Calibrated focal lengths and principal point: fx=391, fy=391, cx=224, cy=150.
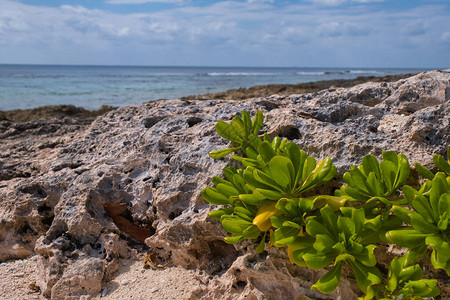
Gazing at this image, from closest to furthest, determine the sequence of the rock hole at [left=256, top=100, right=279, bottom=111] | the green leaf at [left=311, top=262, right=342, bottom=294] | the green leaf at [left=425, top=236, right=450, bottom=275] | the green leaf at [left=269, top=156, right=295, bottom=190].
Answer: the green leaf at [left=425, top=236, right=450, bottom=275] < the green leaf at [left=311, top=262, right=342, bottom=294] < the green leaf at [left=269, top=156, right=295, bottom=190] < the rock hole at [left=256, top=100, right=279, bottom=111]

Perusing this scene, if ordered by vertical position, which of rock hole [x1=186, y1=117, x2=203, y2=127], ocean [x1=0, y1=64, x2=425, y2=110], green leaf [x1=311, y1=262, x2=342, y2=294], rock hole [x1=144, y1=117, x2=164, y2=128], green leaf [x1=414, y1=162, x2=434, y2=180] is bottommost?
ocean [x1=0, y1=64, x2=425, y2=110]

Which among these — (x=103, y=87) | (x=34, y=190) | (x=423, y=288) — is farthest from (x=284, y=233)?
(x=103, y=87)

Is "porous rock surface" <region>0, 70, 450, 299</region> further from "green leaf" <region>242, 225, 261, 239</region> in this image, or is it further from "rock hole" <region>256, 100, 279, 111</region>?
"green leaf" <region>242, 225, 261, 239</region>

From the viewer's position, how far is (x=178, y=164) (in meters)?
2.30

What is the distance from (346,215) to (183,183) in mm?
970

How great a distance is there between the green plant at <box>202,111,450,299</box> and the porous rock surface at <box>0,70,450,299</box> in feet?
0.71

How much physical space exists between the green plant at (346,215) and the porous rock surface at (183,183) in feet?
0.71

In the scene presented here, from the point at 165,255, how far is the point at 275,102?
1242 millimetres

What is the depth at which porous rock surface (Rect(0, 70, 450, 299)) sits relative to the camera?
196cm

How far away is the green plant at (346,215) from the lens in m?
1.48

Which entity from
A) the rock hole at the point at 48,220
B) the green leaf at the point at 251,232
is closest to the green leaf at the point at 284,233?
the green leaf at the point at 251,232

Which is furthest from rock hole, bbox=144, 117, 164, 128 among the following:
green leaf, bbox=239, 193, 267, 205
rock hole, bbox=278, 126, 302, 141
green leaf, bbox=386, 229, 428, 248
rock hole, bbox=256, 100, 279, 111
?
green leaf, bbox=386, 229, 428, 248

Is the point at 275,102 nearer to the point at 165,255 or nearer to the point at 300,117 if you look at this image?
the point at 300,117

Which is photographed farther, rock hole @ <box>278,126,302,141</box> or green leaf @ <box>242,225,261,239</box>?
rock hole @ <box>278,126,302,141</box>
